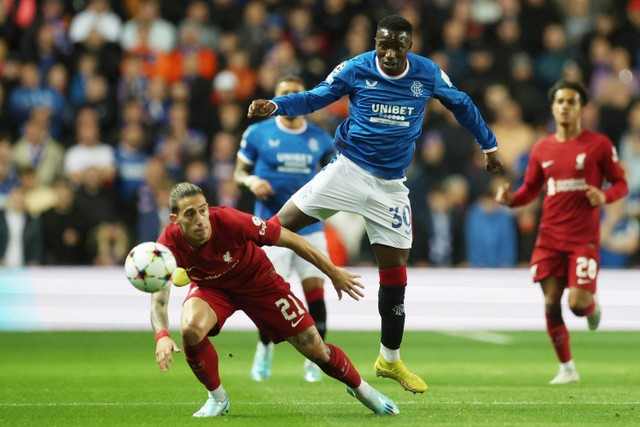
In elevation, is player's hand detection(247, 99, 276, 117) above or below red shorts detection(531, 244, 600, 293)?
above

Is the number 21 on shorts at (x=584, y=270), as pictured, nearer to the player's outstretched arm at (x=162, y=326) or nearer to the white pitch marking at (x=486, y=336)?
the white pitch marking at (x=486, y=336)

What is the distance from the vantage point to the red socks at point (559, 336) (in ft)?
37.1

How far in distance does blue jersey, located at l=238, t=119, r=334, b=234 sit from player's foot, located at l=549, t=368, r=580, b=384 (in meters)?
2.52

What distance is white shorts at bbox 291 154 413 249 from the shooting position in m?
9.51

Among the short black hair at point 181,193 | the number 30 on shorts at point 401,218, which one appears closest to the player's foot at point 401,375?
the number 30 on shorts at point 401,218

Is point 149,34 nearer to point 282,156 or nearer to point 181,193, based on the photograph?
point 282,156

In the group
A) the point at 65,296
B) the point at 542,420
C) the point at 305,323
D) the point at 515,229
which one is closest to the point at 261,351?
the point at 305,323

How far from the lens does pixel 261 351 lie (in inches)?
451

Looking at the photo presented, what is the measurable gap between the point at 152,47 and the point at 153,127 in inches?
65.8

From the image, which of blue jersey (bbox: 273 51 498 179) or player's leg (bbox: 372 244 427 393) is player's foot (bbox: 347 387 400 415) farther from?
blue jersey (bbox: 273 51 498 179)

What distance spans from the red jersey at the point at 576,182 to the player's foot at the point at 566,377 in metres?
1.09

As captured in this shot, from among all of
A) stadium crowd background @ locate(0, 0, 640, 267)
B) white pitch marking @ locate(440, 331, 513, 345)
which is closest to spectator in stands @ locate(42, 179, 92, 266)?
stadium crowd background @ locate(0, 0, 640, 267)

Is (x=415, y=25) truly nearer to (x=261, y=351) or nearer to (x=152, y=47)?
(x=152, y=47)

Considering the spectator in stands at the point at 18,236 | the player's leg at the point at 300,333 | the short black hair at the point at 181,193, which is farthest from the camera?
the spectator in stands at the point at 18,236
